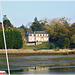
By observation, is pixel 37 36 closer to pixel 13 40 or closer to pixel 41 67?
pixel 13 40

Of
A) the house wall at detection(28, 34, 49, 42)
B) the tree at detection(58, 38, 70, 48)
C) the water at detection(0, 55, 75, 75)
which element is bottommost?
the water at detection(0, 55, 75, 75)

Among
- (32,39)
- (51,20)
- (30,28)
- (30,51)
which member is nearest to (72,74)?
(30,51)

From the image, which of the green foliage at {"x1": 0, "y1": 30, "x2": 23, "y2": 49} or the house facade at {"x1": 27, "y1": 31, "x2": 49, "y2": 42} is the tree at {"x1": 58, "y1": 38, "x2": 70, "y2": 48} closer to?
the green foliage at {"x1": 0, "y1": 30, "x2": 23, "y2": 49}

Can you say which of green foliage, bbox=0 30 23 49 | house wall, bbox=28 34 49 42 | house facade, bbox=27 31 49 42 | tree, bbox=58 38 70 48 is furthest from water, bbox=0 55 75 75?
house facade, bbox=27 31 49 42

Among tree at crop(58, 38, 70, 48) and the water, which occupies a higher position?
tree at crop(58, 38, 70, 48)

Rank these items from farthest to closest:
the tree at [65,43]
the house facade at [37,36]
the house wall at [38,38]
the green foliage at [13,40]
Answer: the house facade at [37,36], the house wall at [38,38], the tree at [65,43], the green foliage at [13,40]

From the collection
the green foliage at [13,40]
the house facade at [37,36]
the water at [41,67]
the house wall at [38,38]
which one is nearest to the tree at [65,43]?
the green foliage at [13,40]

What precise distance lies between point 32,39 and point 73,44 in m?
30.9

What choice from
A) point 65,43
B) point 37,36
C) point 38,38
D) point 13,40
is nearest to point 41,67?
point 13,40

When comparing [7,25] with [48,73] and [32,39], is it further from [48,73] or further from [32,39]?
[48,73]

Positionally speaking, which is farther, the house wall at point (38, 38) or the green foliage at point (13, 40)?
the house wall at point (38, 38)

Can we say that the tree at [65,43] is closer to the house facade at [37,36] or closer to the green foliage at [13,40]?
the green foliage at [13,40]

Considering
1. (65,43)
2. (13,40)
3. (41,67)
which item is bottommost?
(41,67)

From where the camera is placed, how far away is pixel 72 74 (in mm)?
26766
